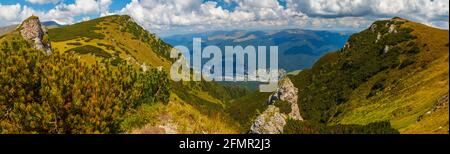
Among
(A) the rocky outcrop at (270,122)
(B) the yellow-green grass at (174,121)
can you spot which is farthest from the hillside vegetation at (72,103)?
(A) the rocky outcrop at (270,122)

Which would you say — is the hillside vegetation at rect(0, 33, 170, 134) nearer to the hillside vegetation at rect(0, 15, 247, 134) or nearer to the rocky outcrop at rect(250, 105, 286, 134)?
the hillside vegetation at rect(0, 15, 247, 134)

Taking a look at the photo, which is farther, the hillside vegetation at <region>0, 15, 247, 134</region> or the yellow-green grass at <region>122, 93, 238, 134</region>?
the yellow-green grass at <region>122, 93, 238, 134</region>

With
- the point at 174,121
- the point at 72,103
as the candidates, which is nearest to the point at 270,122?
the point at 174,121

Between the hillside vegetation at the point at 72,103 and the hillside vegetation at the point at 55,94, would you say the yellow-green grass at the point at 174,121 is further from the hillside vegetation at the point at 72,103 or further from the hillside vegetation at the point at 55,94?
the hillside vegetation at the point at 55,94

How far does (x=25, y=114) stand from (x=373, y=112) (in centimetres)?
15686

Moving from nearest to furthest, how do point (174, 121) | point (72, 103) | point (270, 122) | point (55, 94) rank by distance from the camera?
point (55, 94) → point (72, 103) → point (174, 121) → point (270, 122)

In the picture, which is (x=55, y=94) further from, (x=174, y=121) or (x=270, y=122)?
(x=270, y=122)

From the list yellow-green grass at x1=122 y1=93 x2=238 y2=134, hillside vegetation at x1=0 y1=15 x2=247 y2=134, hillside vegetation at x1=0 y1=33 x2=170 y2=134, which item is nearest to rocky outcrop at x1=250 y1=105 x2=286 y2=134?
yellow-green grass at x1=122 y1=93 x2=238 y2=134

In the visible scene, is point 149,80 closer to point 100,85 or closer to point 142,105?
point 142,105
